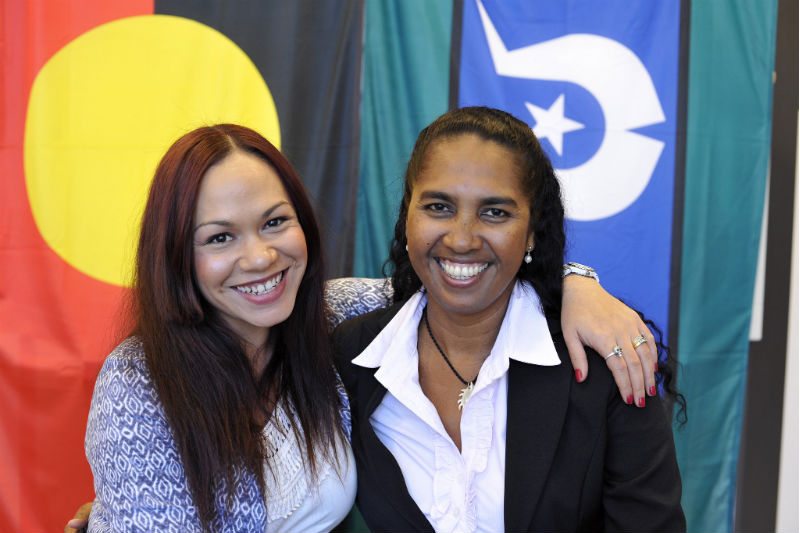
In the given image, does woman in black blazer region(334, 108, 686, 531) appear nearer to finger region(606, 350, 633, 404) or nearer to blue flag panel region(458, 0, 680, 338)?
finger region(606, 350, 633, 404)

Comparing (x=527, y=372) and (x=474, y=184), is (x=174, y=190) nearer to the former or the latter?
(x=474, y=184)

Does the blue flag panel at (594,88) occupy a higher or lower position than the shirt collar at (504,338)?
higher

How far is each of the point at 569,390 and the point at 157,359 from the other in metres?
0.96

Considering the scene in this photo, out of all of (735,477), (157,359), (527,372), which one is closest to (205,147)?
(157,359)

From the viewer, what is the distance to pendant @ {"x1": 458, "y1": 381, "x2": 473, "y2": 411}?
1.55 m

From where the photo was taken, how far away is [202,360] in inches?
61.4

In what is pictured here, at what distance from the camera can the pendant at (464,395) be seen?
155cm

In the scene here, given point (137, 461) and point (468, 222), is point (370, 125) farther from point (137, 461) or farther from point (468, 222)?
A: point (137, 461)

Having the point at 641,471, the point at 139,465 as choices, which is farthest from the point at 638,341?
the point at 139,465

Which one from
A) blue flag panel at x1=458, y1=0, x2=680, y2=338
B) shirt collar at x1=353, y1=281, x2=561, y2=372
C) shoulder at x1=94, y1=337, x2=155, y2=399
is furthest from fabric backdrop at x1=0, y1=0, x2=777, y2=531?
shoulder at x1=94, y1=337, x2=155, y2=399

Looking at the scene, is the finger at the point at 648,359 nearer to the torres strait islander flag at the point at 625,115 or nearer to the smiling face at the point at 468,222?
the smiling face at the point at 468,222

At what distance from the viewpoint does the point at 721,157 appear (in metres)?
2.48

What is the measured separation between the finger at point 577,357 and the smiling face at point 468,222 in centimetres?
20

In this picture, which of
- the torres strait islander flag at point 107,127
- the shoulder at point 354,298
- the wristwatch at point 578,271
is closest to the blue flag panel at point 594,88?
the torres strait islander flag at point 107,127
